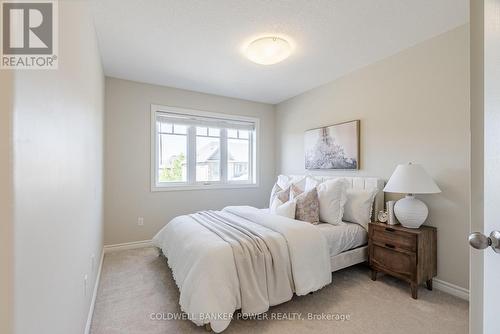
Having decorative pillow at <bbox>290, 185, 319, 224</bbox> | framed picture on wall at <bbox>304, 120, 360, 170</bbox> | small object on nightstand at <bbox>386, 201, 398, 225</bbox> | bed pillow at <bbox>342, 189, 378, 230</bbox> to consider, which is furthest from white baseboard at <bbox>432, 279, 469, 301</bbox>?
framed picture on wall at <bbox>304, 120, 360, 170</bbox>

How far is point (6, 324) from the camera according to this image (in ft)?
1.81

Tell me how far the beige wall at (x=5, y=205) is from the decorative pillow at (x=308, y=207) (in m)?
2.45

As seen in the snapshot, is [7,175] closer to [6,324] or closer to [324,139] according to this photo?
[6,324]

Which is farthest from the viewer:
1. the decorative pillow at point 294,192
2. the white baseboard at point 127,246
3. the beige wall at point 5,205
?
the white baseboard at point 127,246

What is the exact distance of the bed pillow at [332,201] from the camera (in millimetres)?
2666

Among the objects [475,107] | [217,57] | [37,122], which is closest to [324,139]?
[217,57]

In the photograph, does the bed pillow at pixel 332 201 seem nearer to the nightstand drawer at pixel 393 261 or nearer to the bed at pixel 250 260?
the bed at pixel 250 260

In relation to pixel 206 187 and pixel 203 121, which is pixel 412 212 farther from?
pixel 203 121

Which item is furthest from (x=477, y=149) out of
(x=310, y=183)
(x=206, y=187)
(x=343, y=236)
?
(x=206, y=187)

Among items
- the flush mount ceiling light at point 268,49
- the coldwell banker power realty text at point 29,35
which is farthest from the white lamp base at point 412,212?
the coldwell banker power realty text at point 29,35

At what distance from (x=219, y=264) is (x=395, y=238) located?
177cm

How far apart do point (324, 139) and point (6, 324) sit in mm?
3512

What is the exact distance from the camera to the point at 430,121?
2.36m

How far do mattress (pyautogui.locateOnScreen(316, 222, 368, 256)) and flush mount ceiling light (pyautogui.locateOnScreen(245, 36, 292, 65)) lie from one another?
1860 millimetres
